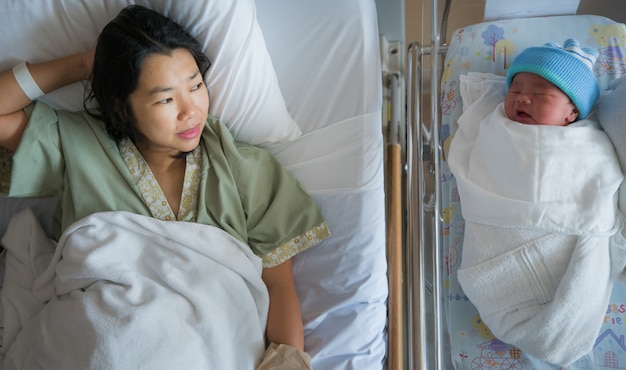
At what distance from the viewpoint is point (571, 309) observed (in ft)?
3.85

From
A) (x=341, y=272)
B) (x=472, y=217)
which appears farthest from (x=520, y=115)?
(x=341, y=272)

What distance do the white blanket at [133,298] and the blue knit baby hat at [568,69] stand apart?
2.63ft

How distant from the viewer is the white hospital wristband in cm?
127

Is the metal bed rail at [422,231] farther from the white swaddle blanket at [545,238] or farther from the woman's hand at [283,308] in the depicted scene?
the woman's hand at [283,308]

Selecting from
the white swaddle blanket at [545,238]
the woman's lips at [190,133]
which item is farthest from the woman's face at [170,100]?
the white swaddle blanket at [545,238]

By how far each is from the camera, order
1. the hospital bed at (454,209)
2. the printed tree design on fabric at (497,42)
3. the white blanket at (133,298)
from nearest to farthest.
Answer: the white blanket at (133,298) → the hospital bed at (454,209) → the printed tree design on fabric at (497,42)

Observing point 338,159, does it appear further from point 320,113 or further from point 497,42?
point 497,42

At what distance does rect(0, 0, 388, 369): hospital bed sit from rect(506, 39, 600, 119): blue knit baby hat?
1.34 ft

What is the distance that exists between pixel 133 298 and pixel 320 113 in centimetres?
69

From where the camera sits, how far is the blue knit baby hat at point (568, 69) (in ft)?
4.11

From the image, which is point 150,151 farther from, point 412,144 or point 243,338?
point 412,144

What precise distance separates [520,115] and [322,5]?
0.63 metres

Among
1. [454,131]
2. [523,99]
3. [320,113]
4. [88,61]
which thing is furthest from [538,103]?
[88,61]

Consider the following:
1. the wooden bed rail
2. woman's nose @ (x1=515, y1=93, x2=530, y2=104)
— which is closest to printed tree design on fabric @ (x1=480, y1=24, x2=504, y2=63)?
woman's nose @ (x1=515, y1=93, x2=530, y2=104)
